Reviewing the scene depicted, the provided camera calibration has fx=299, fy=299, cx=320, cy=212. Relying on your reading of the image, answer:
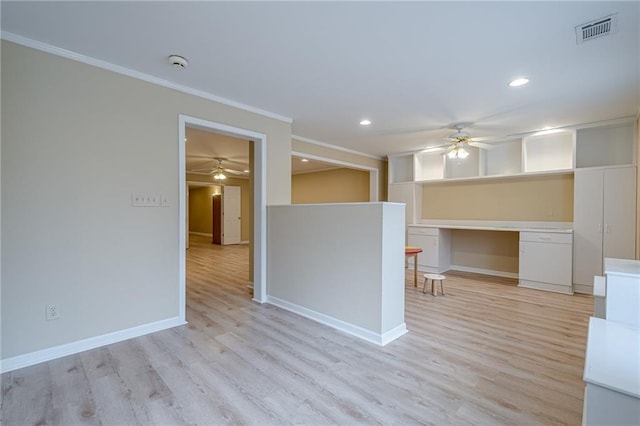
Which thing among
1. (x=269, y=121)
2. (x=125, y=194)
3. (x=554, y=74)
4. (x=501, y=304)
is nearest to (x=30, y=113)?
(x=125, y=194)

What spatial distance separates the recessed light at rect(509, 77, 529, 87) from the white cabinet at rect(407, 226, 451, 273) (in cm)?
321

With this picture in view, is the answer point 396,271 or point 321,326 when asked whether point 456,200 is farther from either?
point 321,326

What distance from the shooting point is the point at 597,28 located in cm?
205

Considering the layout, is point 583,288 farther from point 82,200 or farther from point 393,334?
point 82,200

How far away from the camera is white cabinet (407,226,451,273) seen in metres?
5.76

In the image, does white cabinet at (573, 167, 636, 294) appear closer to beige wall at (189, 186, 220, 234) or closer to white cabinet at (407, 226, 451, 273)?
white cabinet at (407, 226, 451, 273)

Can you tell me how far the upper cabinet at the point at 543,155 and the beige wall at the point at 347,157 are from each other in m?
0.83

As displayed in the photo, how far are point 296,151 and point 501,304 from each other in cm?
382

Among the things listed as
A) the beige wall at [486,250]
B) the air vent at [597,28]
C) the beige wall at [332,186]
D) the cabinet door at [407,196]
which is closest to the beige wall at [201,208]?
the beige wall at [332,186]

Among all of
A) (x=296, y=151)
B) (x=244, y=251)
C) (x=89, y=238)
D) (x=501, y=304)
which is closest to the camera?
(x=89, y=238)

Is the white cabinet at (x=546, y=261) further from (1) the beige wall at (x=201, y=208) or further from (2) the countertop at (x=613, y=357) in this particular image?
(1) the beige wall at (x=201, y=208)

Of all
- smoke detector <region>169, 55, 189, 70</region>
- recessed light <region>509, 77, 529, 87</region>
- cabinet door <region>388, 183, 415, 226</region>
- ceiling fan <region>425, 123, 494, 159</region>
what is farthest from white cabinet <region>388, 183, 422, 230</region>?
smoke detector <region>169, 55, 189, 70</region>

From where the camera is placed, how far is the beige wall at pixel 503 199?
15.9 ft

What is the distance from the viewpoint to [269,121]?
13.0ft
